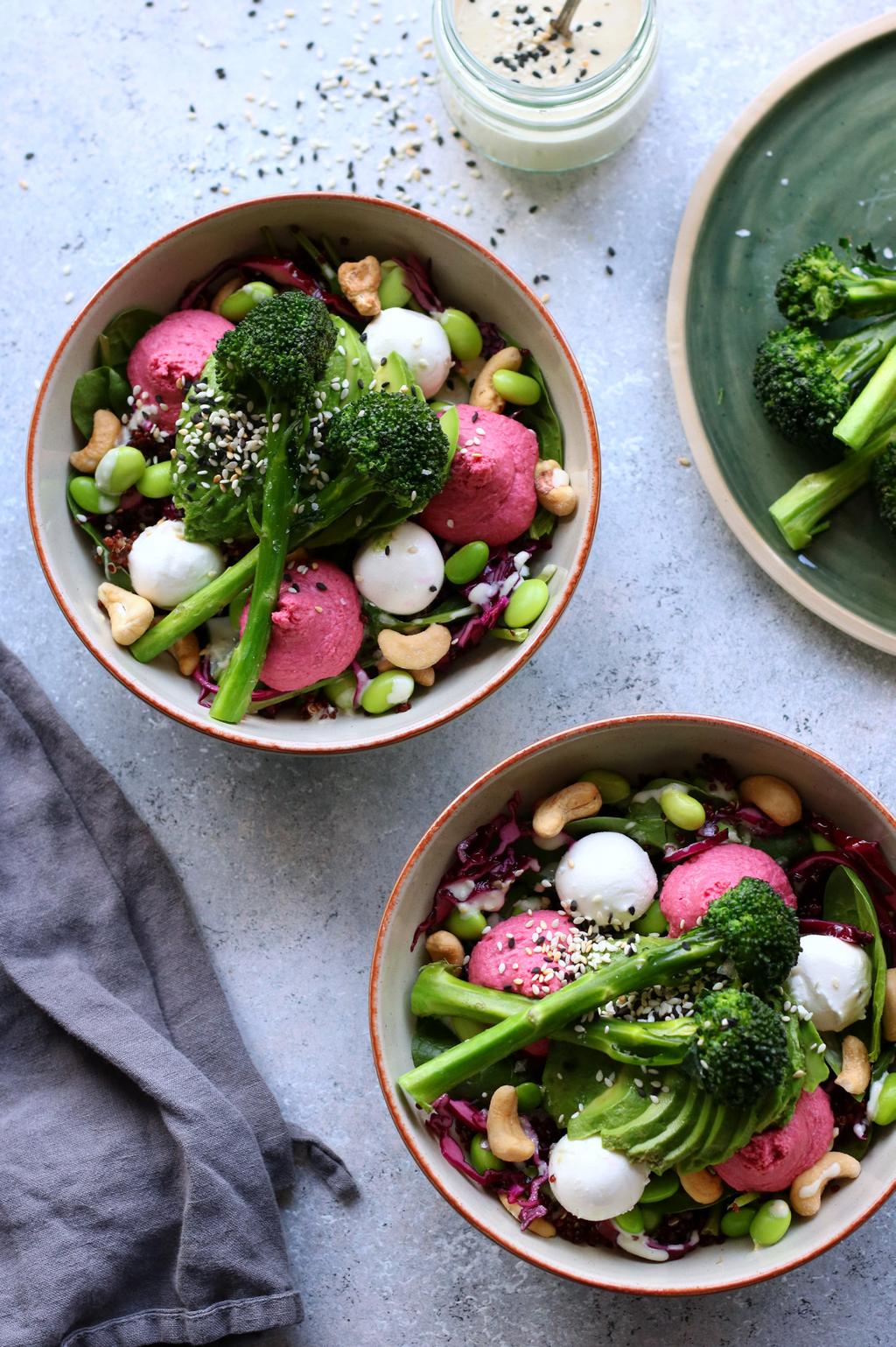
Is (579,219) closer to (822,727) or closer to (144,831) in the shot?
(822,727)

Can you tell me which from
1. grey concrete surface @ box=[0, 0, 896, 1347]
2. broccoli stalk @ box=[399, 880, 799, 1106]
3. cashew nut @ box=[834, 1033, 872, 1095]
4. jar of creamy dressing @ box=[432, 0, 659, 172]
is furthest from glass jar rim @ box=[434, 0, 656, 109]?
cashew nut @ box=[834, 1033, 872, 1095]

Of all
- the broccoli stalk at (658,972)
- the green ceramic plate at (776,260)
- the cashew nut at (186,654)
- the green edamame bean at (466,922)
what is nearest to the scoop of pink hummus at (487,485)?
the green ceramic plate at (776,260)

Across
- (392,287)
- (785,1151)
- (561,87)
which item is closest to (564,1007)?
(785,1151)

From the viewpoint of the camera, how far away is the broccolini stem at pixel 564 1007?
2.36 meters

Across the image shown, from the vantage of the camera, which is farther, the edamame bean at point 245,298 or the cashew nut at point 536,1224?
the edamame bean at point 245,298

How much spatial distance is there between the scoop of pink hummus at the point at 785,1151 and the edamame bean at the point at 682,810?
1.87 feet

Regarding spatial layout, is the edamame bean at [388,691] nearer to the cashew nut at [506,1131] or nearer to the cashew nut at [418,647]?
the cashew nut at [418,647]

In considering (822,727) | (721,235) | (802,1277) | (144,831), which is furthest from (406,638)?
(802,1277)

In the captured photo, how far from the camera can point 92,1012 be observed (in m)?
2.70

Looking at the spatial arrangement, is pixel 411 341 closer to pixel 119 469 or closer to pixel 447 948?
pixel 119 469

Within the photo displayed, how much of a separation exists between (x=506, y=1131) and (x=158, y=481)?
151cm

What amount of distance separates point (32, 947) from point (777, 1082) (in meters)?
1.61

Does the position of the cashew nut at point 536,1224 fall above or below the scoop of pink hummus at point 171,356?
below

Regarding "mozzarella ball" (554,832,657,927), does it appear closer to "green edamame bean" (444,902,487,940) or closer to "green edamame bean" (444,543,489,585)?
"green edamame bean" (444,902,487,940)
